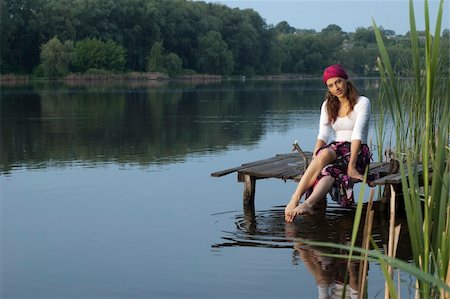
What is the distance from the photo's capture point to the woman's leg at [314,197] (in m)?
6.27

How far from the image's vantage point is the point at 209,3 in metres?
110

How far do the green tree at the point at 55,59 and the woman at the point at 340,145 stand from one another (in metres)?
64.4

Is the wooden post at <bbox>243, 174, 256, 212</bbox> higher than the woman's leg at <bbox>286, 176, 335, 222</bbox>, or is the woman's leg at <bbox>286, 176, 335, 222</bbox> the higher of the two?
the woman's leg at <bbox>286, 176, 335, 222</bbox>

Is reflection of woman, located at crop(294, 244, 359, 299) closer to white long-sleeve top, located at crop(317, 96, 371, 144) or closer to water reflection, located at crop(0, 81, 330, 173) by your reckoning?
white long-sleeve top, located at crop(317, 96, 371, 144)

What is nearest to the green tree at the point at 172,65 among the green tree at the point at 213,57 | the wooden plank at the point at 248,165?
the green tree at the point at 213,57

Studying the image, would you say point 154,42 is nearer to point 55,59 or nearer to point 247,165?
point 55,59

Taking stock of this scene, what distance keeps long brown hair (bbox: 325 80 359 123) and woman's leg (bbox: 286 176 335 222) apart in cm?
51

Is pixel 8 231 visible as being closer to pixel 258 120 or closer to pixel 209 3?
pixel 258 120

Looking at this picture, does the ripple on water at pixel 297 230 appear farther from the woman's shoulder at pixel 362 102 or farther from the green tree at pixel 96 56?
the green tree at pixel 96 56

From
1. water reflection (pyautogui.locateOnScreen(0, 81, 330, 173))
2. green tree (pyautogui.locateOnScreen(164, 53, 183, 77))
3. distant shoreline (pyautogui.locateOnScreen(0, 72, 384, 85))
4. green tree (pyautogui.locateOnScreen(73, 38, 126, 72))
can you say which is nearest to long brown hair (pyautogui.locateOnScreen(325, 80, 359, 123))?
water reflection (pyautogui.locateOnScreen(0, 81, 330, 173))

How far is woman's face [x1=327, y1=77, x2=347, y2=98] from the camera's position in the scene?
6.48 meters

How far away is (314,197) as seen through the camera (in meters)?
6.38

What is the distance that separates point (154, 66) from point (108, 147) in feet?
226

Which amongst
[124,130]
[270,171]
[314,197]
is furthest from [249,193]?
[124,130]
